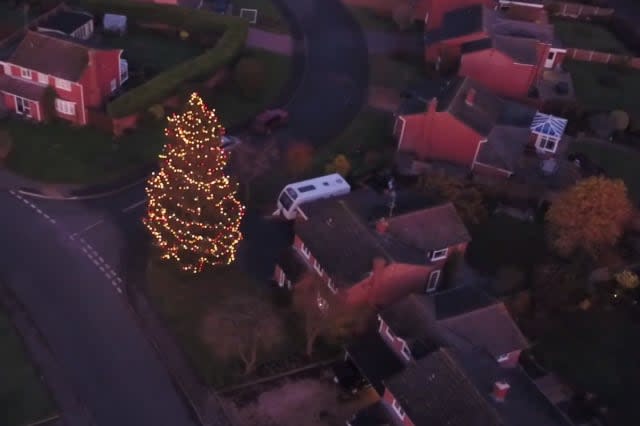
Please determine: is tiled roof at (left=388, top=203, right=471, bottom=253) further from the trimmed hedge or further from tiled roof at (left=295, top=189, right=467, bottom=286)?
the trimmed hedge

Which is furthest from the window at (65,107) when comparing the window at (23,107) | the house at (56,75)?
the window at (23,107)

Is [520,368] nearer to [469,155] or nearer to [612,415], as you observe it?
[612,415]

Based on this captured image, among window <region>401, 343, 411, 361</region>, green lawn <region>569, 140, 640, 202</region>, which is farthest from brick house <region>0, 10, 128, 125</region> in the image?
green lawn <region>569, 140, 640, 202</region>

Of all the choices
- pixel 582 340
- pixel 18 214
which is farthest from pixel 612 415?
pixel 18 214

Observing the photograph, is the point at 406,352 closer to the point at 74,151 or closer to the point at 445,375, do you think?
the point at 445,375

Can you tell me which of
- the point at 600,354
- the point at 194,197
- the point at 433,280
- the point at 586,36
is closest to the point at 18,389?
the point at 194,197

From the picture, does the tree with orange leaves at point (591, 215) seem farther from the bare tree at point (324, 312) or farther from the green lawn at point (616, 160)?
the bare tree at point (324, 312)
